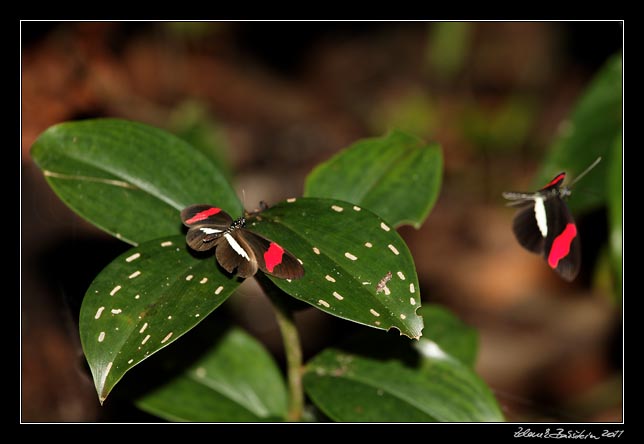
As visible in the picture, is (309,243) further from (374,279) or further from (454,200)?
(454,200)

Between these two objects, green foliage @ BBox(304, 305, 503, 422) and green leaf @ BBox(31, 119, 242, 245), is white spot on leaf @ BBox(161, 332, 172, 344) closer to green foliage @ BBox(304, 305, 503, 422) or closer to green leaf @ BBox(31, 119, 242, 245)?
green leaf @ BBox(31, 119, 242, 245)

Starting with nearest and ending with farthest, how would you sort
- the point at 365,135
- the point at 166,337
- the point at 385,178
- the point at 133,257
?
the point at 166,337
the point at 133,257
the point at 385,178
the point at 365,135

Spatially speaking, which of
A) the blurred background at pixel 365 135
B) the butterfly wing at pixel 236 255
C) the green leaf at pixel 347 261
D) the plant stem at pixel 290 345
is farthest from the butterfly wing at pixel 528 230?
the blurred background at pixel 365 135

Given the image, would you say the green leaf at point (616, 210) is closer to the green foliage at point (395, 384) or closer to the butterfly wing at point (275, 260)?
the green foliage at point (395, 384)

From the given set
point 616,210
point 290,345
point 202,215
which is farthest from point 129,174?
point 616,210

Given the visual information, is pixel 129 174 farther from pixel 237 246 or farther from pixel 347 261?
pixel 347 261

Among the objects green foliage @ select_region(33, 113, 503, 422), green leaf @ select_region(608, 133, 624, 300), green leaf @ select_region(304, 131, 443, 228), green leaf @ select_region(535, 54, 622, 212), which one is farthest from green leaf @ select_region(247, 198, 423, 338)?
green leaf @ select_region(535, 54, 622, 212)
